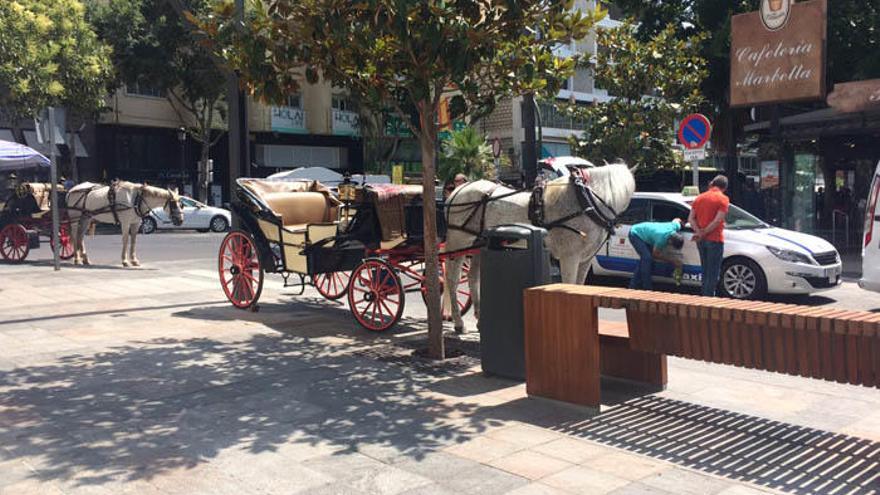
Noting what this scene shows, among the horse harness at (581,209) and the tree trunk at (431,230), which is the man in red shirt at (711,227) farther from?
the tree trunk at (431,230)

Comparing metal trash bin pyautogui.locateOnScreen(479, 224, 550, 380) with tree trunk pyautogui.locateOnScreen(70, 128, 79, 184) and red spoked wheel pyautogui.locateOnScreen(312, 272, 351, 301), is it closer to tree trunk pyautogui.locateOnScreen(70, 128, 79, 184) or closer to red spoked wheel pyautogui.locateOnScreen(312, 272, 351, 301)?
red spoked wheel pyautogui.locateOnScreen(312, 272, 351, 301)

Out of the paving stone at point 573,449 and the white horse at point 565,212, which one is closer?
the paving stone at point 573,449

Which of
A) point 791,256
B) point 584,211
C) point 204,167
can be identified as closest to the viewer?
point 584,211

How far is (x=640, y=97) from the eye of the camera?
797 inches

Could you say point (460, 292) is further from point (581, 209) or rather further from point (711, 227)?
point (711, 227)

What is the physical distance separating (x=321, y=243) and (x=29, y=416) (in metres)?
4.35

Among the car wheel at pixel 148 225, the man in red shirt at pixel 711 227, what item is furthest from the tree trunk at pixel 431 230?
the car wheel at pixel 148 225

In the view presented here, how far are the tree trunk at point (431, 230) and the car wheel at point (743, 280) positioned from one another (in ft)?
18.7

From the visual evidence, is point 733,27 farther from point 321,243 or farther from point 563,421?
point 563,421

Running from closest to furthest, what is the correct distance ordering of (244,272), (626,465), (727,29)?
(626,465) < (244,272) < (727,29)

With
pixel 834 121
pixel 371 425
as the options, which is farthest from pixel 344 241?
pixel 834 121

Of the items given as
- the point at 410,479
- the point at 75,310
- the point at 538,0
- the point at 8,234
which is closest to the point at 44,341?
the point at 75,310

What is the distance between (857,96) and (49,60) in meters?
26.0

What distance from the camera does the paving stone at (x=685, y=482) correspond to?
4281mm
